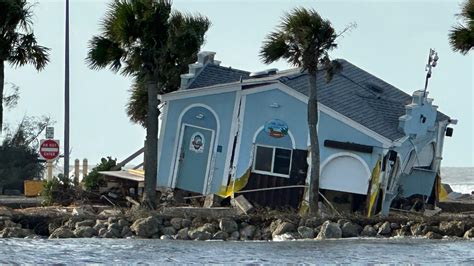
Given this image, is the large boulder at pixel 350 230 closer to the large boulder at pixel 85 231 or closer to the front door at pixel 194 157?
the large boulder at pixel 85 231

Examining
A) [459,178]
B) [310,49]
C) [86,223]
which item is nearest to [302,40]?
[310,49]

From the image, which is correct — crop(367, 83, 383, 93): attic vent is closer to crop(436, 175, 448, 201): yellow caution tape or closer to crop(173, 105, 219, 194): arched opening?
crop(436, 175, 448, 201): yellow caution tape

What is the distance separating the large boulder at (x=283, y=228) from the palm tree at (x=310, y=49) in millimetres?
3429

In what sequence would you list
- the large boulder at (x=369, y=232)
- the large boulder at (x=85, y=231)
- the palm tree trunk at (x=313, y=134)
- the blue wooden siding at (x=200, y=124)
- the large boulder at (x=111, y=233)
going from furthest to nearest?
the blue wooden siding at (x=200, y=124) → the palm tree trunk at (x=313, y=134) → the large boulder at (x=369, y=232) → the large boulder at (x=111, y=233) → the large boulder at (x=85, y=231)

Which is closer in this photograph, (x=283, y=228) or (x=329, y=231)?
(x=329, y=231)

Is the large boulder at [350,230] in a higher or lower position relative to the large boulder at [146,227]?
higher

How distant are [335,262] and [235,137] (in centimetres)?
1433

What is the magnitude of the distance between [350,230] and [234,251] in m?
5.10

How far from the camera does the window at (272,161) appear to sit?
4306 centimetres

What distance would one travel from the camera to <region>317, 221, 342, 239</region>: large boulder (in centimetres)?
3562

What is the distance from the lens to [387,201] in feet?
141

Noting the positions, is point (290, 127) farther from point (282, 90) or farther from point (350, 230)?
point (350, 230)

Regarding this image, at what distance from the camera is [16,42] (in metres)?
43.9

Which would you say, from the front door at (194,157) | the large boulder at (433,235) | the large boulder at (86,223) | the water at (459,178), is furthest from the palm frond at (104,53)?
the water at (459,178)
